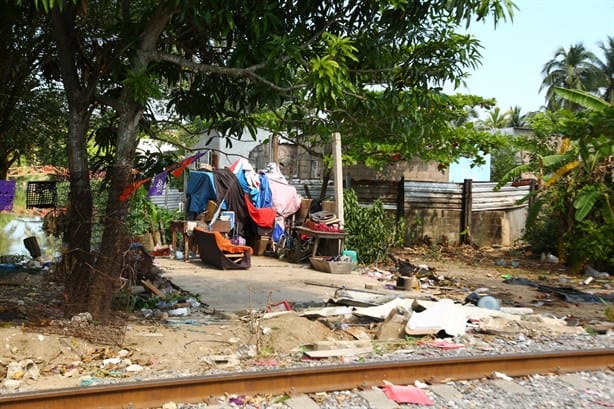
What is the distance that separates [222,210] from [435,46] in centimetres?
848

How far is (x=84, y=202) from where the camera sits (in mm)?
7418

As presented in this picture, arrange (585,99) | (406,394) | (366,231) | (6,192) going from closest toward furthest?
1. (406,394)
2. (6,192)
3. (585,99)
4. (366,231)

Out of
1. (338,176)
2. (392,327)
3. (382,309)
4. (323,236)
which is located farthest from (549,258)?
(392,327)

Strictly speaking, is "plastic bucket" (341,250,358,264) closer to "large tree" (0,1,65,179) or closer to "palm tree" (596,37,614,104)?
"large tree" (0,1,65,179)

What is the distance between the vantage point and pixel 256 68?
689cm

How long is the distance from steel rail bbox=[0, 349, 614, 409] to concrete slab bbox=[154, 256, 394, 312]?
366cm

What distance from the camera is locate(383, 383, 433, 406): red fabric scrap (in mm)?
5059

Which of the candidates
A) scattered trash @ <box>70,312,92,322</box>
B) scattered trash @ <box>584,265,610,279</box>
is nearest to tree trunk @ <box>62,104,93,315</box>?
scattered trash @ <box>70,312,92,322</box>

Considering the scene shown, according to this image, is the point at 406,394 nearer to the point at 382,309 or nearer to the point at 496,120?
the point at 382,309

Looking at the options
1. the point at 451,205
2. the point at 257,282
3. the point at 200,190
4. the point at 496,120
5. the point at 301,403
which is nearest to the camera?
the point at 301,403

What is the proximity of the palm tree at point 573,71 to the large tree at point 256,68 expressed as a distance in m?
45.4

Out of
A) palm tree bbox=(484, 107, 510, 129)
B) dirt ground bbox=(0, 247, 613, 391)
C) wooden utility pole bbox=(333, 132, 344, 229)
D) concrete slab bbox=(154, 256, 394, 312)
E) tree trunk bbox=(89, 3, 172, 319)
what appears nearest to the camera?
dirt ground bbox=(0, 247, 613, 391)

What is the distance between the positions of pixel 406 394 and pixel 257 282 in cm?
671

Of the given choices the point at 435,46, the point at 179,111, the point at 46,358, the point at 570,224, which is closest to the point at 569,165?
the point at 570,224
